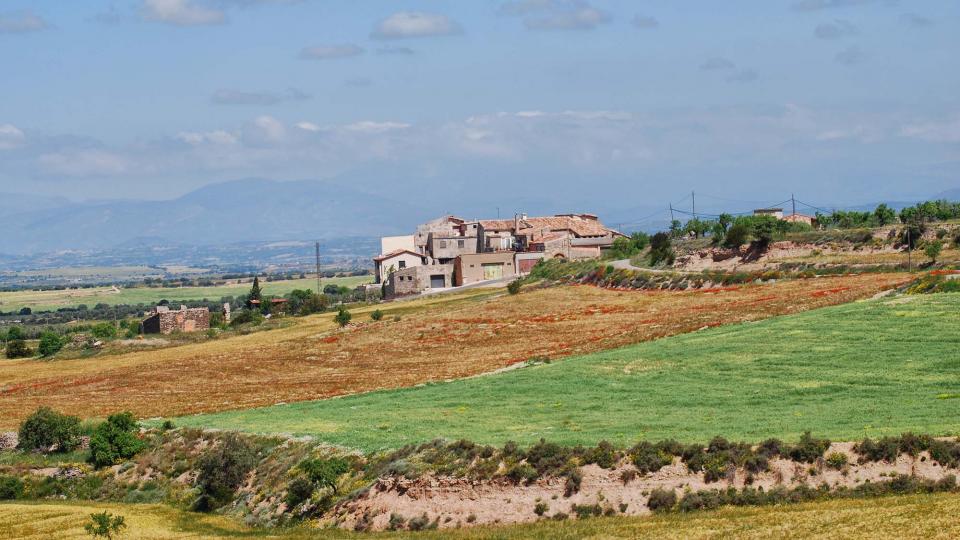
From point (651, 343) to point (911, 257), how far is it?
34.3 metres

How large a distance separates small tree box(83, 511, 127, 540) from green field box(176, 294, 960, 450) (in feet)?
28.8

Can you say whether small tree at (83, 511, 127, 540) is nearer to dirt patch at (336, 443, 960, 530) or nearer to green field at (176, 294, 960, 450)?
dirt patch at (336, 443, 960, 530)

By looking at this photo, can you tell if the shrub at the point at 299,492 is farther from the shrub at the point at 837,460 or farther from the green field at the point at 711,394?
the shrub at the point at 837,460

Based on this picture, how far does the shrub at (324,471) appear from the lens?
36.7m

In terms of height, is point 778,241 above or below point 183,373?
above

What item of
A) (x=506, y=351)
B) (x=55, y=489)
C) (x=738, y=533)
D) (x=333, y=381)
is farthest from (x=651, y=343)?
(x=738, y=533)

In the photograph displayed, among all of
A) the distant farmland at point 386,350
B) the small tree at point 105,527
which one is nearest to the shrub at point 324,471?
the small tree at point 105,527

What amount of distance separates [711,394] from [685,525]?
1565cm

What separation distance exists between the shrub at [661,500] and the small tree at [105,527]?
14.7 meters

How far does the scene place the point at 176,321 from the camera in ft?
385

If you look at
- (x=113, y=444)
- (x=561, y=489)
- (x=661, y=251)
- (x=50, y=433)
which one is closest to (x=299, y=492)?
(x=561, y=489)

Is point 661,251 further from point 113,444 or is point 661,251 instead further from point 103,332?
point 113,444

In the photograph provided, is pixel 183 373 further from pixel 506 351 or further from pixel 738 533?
pixel 738 533

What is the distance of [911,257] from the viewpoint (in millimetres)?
87500
